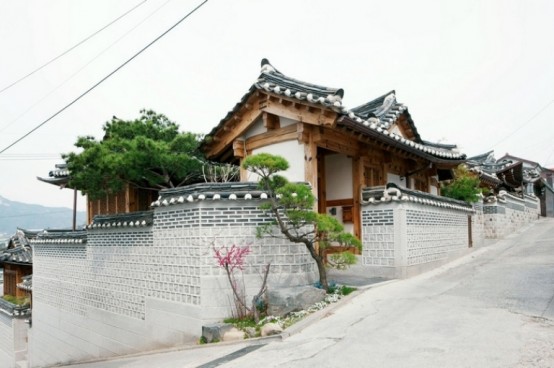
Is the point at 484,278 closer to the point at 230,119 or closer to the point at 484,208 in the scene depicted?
the point at 230,119

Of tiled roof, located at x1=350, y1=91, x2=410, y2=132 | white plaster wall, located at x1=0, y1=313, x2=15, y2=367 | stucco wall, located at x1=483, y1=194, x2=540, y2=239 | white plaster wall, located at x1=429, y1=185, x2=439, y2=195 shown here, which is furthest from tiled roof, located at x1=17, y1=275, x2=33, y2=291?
stucco wall, located at x1=483, y1=194, x2=540, y2=239

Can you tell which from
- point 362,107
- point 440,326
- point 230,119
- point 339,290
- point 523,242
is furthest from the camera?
point 523,242

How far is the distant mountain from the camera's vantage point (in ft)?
478

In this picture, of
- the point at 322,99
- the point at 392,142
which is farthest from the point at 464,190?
the point at 322,99

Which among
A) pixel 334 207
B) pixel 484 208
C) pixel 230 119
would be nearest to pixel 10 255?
pixel 230 119

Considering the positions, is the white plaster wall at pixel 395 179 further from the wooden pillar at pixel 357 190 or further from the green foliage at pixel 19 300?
the green foliage at pixel 19 300

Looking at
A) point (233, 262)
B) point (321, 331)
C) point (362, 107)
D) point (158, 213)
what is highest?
point (362, 107)

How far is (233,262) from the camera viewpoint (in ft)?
27.6

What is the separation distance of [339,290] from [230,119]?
19.5ft

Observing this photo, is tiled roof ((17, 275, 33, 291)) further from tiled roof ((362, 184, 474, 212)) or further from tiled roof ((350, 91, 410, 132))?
tiled roof ((350, 91, 410, 132))

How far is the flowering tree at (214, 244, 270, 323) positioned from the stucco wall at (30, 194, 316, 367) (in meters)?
0.13

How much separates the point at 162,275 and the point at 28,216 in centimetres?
17193

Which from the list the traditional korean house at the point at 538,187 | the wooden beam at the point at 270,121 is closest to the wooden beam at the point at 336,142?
the wooden beam at the point at 270,121

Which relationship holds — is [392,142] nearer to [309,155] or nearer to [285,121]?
[309,155]
